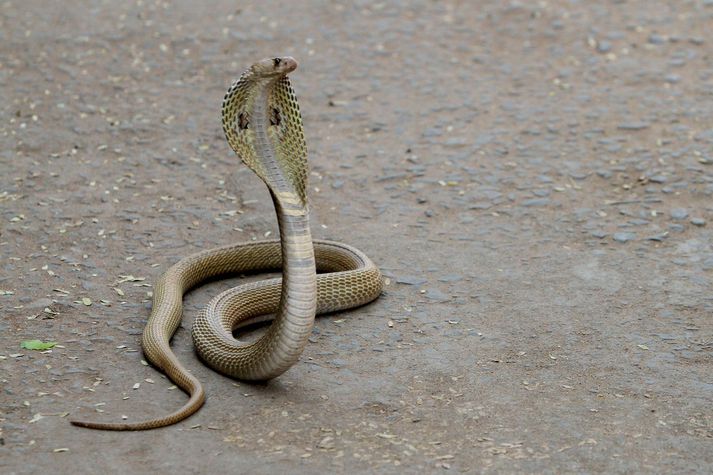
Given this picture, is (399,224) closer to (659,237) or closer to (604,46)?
(659,237)

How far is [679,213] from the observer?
6.80 m

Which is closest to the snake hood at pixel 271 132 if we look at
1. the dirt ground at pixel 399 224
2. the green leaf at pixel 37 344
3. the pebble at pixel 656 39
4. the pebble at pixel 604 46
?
the dirt ground at pixel 399 224

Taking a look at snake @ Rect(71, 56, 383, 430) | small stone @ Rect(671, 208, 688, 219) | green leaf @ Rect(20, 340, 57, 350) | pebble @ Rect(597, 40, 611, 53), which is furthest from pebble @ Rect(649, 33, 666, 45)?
green leaf @ Rect(20, 340, 57, 350)

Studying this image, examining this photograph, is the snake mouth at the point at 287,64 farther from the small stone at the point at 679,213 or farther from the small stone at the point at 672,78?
the small stone at the point at 672,78

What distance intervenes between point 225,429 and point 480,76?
5.44 m

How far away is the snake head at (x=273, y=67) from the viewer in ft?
13.7

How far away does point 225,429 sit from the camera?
14.3 feet

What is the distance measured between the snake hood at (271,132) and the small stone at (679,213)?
10.4 ft

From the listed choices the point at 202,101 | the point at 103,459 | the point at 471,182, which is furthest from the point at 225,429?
the point at 202,101

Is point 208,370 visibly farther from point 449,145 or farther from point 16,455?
point 449,145

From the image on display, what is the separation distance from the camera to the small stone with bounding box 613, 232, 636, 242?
21.4ft

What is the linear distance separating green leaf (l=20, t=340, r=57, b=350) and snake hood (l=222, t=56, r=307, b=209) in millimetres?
1397

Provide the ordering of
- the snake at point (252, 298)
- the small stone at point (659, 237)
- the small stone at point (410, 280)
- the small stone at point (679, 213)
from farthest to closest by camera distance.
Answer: the small stone at point (679, 213), the small stone at point (659, 237), the small stone at point (410, 280), the snake at point (252, 298)

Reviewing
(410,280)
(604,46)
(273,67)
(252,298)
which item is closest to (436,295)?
(410,280)
